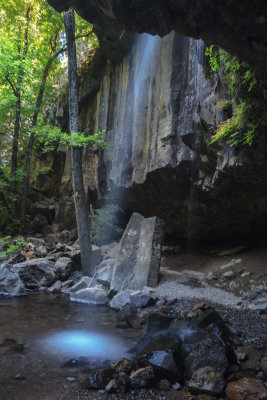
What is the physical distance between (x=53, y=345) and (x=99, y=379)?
1.71m

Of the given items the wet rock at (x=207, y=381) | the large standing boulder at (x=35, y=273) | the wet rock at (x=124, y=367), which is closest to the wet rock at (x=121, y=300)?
the wet rock at (x=124, y=367)

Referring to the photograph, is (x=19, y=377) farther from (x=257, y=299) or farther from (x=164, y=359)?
(x=257, y=299)

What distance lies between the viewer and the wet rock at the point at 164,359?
3.39 m

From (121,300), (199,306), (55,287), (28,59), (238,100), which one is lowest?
(55,287)

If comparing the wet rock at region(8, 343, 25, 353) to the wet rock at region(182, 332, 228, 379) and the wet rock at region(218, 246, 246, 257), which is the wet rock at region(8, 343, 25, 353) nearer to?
the wet rock at region(182, 332, 228, 379)

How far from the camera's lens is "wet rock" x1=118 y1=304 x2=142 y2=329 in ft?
18.5

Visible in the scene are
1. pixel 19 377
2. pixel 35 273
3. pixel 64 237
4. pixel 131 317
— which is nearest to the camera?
pixel 19 377

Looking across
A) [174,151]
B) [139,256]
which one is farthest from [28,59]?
[139,256]

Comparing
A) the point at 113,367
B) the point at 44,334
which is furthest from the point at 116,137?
the point at 113,367

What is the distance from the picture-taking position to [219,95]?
21.4 feet

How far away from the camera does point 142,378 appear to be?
129 inches

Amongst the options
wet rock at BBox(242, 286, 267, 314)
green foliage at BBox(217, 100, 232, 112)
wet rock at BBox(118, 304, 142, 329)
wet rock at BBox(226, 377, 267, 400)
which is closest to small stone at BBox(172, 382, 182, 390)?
wet rock at BBox(226, 377, 267, 400)

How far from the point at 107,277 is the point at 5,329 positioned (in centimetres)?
382

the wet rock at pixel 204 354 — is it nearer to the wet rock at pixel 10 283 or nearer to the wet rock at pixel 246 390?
the wet rock at pixel 246 390
